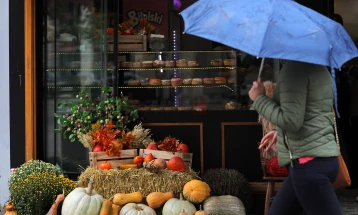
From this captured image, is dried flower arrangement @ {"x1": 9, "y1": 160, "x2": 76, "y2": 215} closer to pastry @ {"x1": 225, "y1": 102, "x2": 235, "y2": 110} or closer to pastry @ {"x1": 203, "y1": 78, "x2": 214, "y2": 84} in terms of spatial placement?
pastry @ {"x1": 225, "y1": 102, "x2": 235, "y2": 110}

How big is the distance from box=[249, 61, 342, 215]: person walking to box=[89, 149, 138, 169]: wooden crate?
3234 mm

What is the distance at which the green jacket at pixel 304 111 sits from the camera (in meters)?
4.42

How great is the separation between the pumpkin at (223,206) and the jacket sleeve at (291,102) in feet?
9.23

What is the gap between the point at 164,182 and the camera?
7.24m

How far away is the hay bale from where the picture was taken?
7234 millimetres

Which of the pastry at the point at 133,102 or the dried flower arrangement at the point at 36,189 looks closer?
the dried flower arrangement at the point at 36,189

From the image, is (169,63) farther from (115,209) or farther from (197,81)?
(115,209)

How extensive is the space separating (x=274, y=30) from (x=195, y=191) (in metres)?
3.07

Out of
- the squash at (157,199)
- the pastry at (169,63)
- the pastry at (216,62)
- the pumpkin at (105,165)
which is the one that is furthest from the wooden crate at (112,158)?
the pastry at (216,62)

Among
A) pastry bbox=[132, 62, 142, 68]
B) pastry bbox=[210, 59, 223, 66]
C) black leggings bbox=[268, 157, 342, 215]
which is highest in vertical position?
pastry bbox=[210, 59, 223, 66]

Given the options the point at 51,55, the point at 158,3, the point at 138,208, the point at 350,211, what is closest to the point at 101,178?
the point at 138,208
